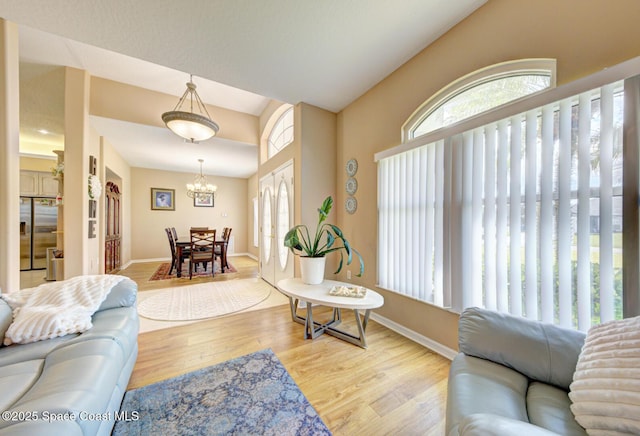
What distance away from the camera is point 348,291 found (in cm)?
211

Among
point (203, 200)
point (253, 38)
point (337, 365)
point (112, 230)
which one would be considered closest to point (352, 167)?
point (253, 38)

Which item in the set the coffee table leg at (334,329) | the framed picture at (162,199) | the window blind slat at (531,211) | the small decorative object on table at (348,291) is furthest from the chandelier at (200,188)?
the window blind slat at (531,211)

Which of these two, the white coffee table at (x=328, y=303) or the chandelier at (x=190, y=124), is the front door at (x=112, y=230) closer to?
the chandelier at (x=190, y=124)

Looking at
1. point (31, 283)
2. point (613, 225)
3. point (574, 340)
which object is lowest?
point (31, 283)

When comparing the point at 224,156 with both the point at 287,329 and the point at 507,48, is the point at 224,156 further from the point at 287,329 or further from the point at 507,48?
the point at 507,48

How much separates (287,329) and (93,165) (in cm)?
407

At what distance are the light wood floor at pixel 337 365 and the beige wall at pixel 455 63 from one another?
417 millimetres

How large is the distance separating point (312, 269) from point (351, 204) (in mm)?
1129

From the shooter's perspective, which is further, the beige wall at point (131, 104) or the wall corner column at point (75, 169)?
the beige wall at point (131, 104)

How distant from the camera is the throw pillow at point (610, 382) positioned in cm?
63

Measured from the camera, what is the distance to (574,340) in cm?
97

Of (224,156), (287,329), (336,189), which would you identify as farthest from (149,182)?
(287,329)

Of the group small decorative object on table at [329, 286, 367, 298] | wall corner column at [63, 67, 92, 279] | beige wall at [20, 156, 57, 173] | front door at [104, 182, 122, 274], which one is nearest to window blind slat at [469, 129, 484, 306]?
small decorative object on table at [329, 286, 367, 298]

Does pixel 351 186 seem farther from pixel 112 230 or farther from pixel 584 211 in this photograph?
pixel 112 230
